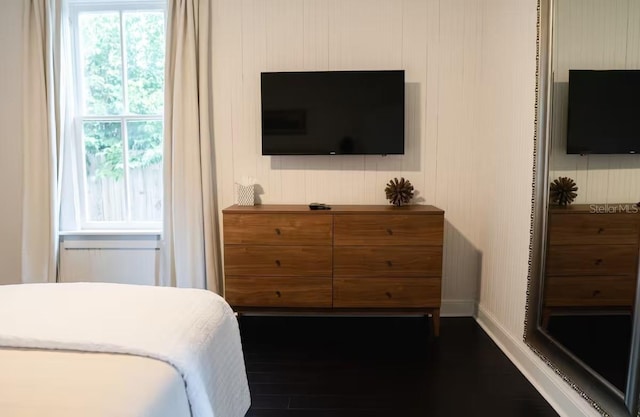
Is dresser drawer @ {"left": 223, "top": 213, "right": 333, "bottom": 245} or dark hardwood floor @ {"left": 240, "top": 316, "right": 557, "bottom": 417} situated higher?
dresser drawer @ {"left": 223, "top": 213, "right": 333, "bottom": 245}

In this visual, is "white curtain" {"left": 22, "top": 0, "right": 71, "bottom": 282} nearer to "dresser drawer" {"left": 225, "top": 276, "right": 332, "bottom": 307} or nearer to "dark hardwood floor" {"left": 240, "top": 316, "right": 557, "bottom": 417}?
"dresser drawer" {"left": 225, "top": 276, "right": 332, "bottom": 307}

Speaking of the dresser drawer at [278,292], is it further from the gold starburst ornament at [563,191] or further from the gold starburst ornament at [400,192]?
the gold starburst ornament at [563,191]

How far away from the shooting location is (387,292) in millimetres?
2779

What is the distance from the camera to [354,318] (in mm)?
3188

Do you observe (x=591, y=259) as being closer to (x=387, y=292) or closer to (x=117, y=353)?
(x=387, y=292)

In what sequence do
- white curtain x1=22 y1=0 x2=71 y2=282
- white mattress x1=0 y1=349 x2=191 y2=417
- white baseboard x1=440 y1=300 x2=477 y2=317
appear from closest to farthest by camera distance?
white mattress x1=0 y1=349 x2=191 y2=417
white curtain x1=22 y1=0 x2=71 y2=282
white baseboard x1=440 y1=300 x2=477 y2=317

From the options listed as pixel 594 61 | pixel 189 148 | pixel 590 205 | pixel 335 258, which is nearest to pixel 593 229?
pixel 590 205

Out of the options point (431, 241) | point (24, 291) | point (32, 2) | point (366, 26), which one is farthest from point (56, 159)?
point (431, 241)

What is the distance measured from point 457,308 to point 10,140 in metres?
3.80

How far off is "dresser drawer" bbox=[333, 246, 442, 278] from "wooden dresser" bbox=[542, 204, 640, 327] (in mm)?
757

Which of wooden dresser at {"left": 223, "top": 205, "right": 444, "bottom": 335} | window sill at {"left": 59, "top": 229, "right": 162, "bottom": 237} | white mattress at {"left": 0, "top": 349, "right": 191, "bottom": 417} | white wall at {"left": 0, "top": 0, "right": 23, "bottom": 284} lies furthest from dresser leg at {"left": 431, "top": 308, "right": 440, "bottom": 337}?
white wall at {"left": 0, "top": 0, "right": 23, "bottom": 284}

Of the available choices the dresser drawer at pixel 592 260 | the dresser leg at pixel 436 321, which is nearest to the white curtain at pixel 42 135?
the dresser leg at pixel 436 321

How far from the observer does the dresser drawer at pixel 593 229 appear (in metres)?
1.48

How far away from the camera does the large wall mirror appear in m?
1.48
